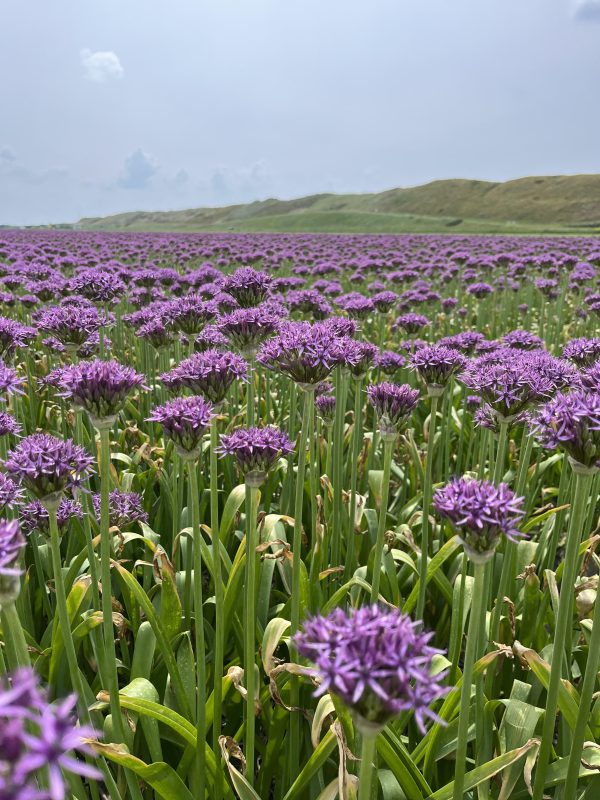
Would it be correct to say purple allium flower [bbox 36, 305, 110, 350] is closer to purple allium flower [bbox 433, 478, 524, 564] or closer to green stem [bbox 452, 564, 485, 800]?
purple allium flower [bbox 433, 478, 524, 564]

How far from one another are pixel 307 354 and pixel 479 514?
150 centimetres

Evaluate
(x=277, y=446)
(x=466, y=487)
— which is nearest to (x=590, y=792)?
(x=466, y=487)

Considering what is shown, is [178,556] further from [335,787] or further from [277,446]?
[335,787]

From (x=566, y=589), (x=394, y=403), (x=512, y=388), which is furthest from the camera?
(x=394, y=403)

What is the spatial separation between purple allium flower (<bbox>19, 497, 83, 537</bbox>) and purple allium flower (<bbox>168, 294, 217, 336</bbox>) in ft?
6.44

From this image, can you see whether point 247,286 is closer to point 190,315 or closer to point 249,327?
point 190,315

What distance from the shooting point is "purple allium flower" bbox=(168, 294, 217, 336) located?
17.6ft

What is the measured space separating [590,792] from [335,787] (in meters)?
1.33

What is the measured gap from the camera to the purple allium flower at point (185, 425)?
2.90m

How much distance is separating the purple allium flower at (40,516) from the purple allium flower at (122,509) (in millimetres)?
456

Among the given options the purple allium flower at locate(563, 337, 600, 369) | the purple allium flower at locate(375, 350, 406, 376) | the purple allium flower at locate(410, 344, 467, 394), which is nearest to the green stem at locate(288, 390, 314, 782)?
the purple allium flower at locate(410, 344, 467, 394)

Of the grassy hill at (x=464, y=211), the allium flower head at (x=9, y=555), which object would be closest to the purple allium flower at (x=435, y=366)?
the allium flower head at (x=9, y=555)

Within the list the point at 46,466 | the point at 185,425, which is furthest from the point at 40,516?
the point at 185,425

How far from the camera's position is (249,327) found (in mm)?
4309
